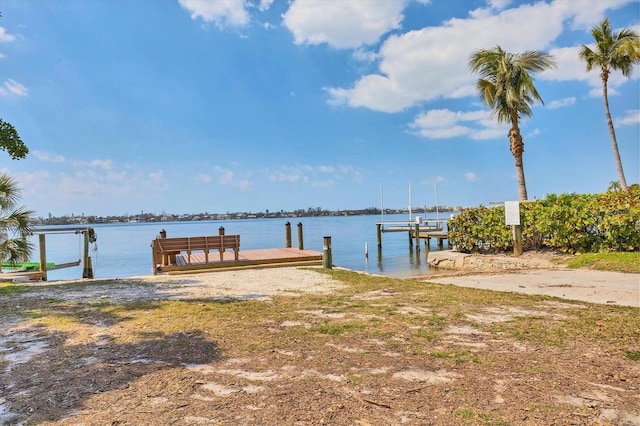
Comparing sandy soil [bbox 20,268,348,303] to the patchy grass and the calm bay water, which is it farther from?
the patchy grass

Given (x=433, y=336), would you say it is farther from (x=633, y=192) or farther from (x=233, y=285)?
(x=633, y=192)

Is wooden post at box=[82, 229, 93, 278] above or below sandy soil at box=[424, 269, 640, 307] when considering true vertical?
above

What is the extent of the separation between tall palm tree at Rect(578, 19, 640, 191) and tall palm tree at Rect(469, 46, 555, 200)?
4252mm

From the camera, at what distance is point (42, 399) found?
3.02m

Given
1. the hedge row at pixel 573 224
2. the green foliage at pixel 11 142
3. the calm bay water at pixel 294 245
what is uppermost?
the green foliage at pixel 11 142

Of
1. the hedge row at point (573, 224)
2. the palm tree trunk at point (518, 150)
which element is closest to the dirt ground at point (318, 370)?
the hedge row at point (573, 224)

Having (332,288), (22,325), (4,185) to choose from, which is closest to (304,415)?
(22,325)

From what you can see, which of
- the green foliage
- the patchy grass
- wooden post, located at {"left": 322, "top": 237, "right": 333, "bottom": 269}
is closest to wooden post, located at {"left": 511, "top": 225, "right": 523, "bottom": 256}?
the patchy grass

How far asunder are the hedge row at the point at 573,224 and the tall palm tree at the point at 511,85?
2434 mm

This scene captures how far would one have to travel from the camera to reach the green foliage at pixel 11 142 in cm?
764

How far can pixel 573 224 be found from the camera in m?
11.8

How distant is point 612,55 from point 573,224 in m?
10.3

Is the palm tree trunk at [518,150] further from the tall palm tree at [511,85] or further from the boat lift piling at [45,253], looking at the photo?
the boat lift piling at [45,253]

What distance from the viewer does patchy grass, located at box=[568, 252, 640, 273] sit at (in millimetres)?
9727
